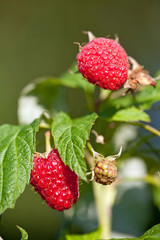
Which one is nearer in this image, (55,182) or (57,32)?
(55,182)

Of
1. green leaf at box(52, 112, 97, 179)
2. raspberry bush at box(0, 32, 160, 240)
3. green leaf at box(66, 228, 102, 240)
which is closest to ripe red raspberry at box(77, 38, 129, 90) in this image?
raspberry bush at box(0, 32, 160, 240)

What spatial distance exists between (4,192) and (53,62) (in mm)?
2965

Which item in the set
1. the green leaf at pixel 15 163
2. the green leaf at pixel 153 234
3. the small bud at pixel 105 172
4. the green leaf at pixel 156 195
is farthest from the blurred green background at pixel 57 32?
the green leaf at pixel 153 234

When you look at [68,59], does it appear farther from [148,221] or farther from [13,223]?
[148,221]

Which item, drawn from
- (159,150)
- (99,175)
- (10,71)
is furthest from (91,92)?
(10,71)

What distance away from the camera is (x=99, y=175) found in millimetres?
879

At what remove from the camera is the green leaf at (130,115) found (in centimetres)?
107

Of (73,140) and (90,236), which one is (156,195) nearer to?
(90,236)

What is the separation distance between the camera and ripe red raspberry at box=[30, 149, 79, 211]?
0.92 m

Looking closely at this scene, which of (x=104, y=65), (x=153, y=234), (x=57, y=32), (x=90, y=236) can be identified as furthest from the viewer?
(x=57, y=32)

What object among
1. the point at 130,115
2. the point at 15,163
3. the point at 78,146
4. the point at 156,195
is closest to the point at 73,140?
the point at 78,146

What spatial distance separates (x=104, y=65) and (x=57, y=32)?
123 inches

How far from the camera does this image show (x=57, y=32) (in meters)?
3.97

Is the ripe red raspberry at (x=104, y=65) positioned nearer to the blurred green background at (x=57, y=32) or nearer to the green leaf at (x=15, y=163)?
the green leaf at (x=15, y=163)
